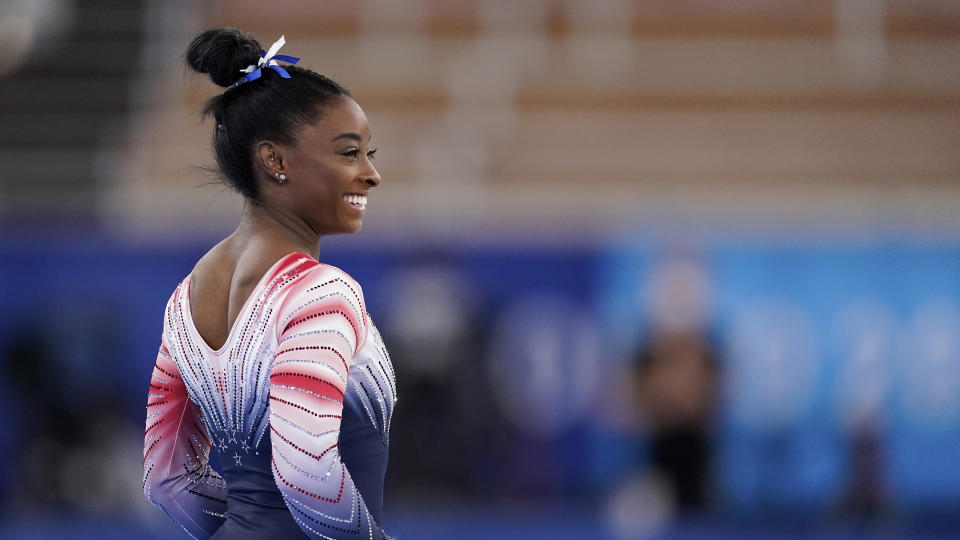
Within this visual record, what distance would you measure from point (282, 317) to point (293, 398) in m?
0.12

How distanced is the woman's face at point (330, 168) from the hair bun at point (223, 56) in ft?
0.51

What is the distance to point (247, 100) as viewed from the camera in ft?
6.68

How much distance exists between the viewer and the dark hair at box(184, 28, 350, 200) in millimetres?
2012

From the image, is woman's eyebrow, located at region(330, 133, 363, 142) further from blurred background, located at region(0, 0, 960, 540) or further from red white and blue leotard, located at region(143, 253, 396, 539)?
blurred background, located at region(0, 0, 960, 540)

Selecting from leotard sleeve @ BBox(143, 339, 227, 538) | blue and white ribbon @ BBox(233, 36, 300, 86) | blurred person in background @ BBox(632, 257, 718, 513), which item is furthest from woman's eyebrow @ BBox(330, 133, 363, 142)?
blurred person in background @ BBox(632, 257, 718, 513)

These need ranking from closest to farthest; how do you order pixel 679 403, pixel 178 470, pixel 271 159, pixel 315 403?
pixel 315 403, pixel 271 159, pixel 178 470, pixel 679 403

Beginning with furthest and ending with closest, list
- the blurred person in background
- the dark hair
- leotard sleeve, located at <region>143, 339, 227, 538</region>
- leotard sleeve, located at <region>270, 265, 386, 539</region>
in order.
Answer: the blurred person in background < leotard sleeve, located at <region>143, 339, 227, 538</region> < the dark hair < leotard sleeve, located at <region>270, 265, 386, 539</region>

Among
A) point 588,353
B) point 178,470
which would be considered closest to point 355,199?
point 178,470

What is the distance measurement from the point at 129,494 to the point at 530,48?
14.4ft

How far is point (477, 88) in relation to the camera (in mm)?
8914

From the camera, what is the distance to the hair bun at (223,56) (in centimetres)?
204

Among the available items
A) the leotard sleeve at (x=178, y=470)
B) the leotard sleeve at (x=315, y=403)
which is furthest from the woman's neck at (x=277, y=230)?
the leotard sleeve at (x=178, y=470)

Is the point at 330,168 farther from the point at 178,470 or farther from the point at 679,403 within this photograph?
the point at 679,403

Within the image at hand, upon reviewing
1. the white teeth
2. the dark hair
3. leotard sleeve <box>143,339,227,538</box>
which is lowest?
leotard sleeve <box>143,339,227,538</box>
